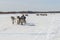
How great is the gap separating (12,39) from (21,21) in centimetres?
998

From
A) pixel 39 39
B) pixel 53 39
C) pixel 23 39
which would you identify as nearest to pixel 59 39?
pixel 53 39

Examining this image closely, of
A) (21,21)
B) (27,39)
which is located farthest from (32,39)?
(21,21)

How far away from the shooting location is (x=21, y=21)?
62.7 ft

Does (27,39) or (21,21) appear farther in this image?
(21,21)

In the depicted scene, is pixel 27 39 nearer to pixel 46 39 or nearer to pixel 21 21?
pixel 46 39

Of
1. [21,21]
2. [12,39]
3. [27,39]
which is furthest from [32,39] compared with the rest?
[21,21]

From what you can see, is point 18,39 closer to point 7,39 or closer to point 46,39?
point 7,39

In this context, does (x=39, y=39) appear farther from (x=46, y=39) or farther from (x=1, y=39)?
(x=1, y=39)

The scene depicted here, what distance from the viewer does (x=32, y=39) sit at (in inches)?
360

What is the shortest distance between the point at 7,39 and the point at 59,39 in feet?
7.58

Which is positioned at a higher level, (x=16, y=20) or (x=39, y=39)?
(x=39, y=39)

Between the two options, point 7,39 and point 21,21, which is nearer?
point 7,39

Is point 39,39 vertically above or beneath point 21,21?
above

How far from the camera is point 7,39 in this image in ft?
30.1
